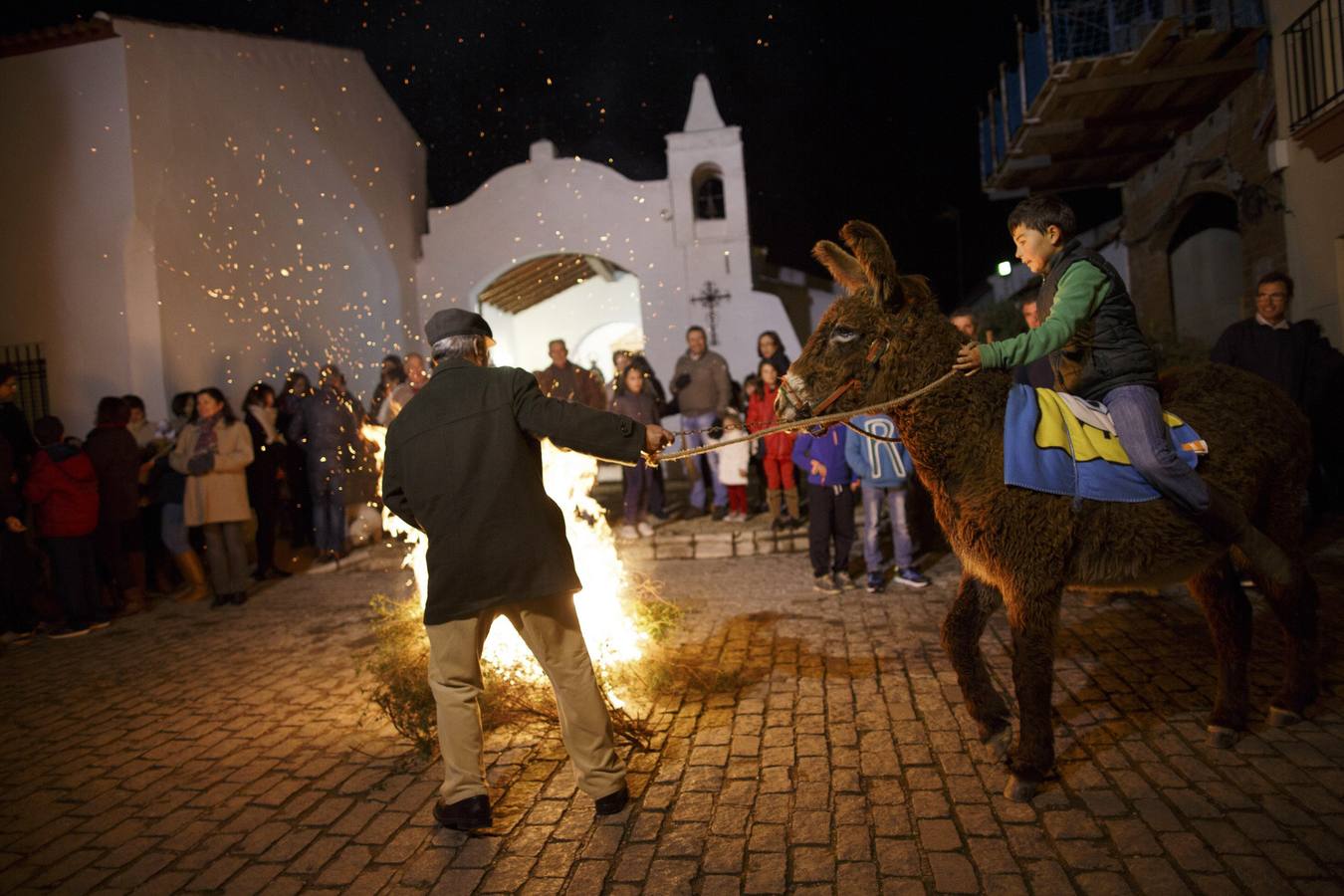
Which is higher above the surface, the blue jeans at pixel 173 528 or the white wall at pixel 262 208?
the white wall at pixel 262 208

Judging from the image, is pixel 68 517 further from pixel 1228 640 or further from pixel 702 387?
pixel 1228 640

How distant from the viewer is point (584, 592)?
19.2ft

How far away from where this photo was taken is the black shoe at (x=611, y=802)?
3.97 metres

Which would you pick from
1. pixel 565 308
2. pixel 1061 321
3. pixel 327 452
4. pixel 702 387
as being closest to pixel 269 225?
pixel 327 452

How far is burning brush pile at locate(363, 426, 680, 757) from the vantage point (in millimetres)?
5156

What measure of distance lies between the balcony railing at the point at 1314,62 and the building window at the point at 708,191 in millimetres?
10818

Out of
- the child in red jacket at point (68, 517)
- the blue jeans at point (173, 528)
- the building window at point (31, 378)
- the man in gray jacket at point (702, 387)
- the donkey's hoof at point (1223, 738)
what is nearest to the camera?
the donkey's hoof at point (1223, 738)

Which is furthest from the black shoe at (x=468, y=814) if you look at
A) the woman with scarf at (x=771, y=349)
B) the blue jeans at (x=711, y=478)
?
the blue jeans at (x=711, y=478)

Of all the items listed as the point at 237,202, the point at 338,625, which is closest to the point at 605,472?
the point at 237,202

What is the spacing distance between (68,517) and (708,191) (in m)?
14.8

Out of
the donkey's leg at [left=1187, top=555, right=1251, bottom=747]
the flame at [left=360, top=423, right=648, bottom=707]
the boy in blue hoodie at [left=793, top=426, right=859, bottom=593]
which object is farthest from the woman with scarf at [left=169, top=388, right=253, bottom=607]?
the donkey's leg at [left=1187, top=555, right=1251, bottom=747]

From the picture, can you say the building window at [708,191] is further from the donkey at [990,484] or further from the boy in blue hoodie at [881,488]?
the donkey at [990,484]

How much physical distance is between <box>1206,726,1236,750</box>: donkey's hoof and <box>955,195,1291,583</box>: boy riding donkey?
2.60ft

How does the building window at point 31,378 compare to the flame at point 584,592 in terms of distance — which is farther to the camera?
the building window at point 31,378
